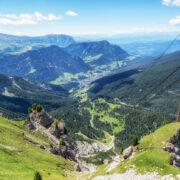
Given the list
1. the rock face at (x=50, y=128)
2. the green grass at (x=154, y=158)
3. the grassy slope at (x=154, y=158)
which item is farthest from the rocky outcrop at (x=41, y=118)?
the green grass at (x=154, y=158)

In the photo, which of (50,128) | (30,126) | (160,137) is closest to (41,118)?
(30,126)

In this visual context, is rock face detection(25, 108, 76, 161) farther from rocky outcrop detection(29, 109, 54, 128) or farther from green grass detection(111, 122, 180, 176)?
green grass detection(111, 122, 180, 176)

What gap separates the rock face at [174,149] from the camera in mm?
43375

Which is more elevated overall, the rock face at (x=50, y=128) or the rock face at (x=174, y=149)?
the rock face at (x=174, y=149)

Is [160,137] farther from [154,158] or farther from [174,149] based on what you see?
[154,158]

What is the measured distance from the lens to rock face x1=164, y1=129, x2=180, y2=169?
4338 centimetres

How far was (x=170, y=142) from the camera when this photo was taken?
52250 mm

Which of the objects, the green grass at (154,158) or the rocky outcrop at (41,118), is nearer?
the green grass at (154,158)

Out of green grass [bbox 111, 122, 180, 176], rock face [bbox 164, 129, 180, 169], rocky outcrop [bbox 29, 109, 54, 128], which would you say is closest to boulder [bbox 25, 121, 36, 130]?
rocky outcrop [bbox 29, 109, 54, 128]

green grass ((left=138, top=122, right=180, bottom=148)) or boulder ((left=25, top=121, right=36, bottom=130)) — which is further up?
green grass ((left=138, top=122, right=180, bottom=148))

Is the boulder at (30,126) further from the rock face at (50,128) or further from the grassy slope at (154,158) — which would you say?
the grassy slope at (154,158)

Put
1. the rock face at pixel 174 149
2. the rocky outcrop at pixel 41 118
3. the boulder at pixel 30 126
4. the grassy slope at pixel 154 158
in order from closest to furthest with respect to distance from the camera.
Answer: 1. the grassy slope at pixel 154 158
2. the rock face at pixel 174 149
3. the boulder at pixel 30 126
4. the rocky outcrop at pixel 41 118

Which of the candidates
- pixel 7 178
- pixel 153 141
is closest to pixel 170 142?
pixel 153 141

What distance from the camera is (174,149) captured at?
163ft
